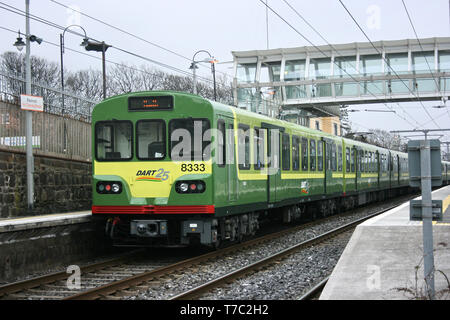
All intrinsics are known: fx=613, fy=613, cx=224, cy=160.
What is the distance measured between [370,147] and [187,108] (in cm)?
1895

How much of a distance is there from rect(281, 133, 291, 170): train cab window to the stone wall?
21.8 ft

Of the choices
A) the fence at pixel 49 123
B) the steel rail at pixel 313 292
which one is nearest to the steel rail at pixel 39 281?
the steel rail at pixel 313 292

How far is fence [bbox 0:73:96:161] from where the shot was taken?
16.0 meters

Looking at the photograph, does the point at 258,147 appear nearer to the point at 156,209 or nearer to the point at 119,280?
the point at 156,209

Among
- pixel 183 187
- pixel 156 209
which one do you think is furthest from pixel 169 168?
pixel 156 209

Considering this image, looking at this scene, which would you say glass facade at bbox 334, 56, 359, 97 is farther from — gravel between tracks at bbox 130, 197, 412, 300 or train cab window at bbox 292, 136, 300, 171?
gravel between tracks at bbox 130, 197, 412, 300

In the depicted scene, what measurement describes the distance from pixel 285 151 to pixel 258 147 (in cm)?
212

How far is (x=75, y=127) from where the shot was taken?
61.9 feet

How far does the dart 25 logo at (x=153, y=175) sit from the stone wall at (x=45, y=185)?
5.82 metres

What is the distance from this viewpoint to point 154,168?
439 inches

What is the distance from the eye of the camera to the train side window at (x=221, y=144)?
36.7 ft

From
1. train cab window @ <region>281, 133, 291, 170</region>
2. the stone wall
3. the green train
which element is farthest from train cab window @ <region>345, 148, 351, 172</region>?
the green train
